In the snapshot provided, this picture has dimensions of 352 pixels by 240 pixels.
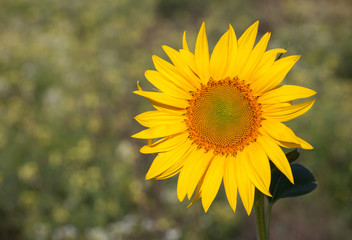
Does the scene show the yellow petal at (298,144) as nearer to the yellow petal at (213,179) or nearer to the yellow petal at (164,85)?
the yellow petal at (213,179)

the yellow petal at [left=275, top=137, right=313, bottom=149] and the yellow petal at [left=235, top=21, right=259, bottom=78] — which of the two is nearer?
the yellow petal at [left=275, top=137, right=313, bottom=149]

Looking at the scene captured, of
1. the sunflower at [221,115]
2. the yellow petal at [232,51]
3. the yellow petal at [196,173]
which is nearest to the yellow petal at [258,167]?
the sunflower at [221,115]

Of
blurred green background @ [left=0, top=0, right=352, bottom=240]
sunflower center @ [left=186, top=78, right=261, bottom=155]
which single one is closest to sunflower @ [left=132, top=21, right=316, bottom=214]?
sunflower center @ [left=186, top=78, right=261, bottom=155]

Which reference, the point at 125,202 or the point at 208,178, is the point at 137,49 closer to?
the point at 125,202

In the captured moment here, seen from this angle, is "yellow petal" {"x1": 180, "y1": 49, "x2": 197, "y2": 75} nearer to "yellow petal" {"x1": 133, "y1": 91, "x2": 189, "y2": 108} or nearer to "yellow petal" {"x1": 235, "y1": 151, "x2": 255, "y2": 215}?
"yellow petal" {"x1": 133, "y1": 91, "x2": 189, "y2": 108}

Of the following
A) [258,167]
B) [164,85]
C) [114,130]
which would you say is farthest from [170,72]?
[114,130]

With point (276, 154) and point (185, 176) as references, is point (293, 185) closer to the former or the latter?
point (276, 154)

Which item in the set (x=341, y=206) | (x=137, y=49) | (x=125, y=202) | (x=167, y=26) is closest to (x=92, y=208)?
(x=125, y=202)
